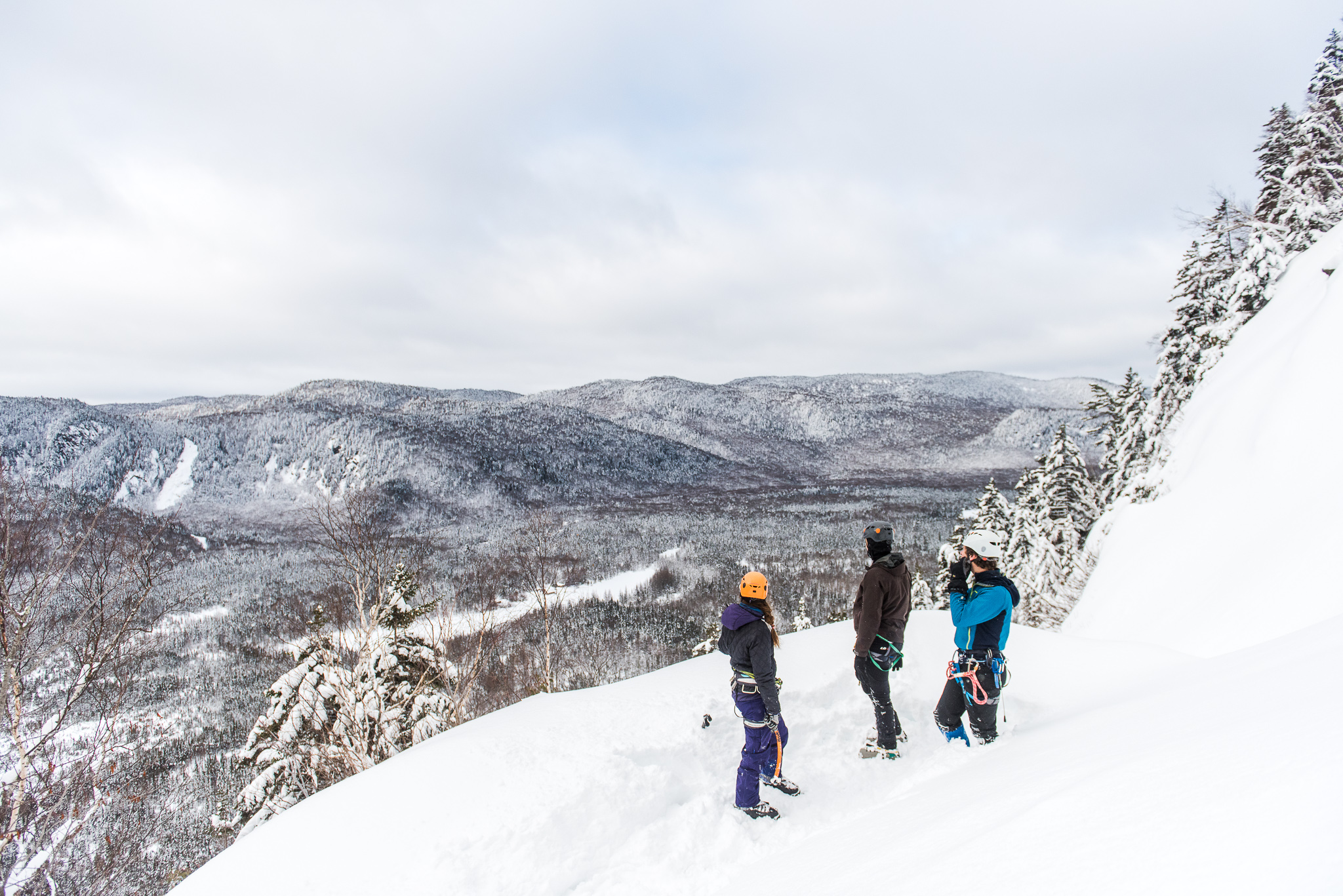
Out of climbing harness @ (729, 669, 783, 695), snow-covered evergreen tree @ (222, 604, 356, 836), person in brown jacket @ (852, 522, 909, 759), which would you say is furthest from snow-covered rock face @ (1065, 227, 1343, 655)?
snow-covered evergreen tree @ (222, 604, 356, 836)

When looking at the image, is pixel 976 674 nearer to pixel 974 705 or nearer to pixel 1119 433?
pixel 974 705

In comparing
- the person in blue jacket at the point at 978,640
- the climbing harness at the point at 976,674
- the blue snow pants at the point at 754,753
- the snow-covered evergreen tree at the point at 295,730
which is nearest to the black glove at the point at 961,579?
the person in blue jacket at the point at 978,640

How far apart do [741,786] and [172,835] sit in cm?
4945

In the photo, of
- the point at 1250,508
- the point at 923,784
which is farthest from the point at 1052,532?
the point at 923,784

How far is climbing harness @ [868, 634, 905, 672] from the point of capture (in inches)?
201

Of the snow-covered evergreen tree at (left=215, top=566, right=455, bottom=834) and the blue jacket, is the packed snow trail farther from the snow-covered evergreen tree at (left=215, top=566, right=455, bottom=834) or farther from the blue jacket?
the snow-covered evergreen tree at (left=215, top=566, right=455, bottom=834)

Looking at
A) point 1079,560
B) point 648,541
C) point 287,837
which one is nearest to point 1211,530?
point 1079,560

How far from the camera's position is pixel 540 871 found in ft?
12.5

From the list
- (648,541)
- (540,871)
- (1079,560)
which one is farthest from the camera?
(648,541)

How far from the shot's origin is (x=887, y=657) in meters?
5.14

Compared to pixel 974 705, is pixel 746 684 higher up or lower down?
higher up

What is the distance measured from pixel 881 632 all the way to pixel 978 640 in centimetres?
84

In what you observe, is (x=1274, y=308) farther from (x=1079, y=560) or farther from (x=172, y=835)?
(x=172, y=835)

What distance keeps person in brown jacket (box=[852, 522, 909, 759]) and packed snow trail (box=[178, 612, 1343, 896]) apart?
9.1 inches
